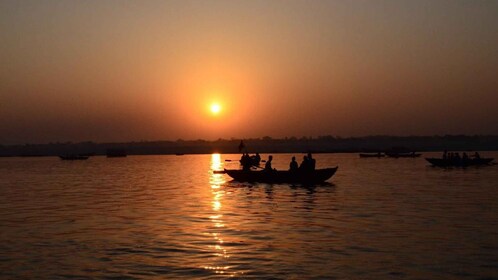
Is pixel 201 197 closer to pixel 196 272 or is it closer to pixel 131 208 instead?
pixel 131 208

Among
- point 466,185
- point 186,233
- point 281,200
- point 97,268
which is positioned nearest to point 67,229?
point 186,233

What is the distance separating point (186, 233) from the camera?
2111 cm

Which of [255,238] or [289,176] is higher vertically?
[289,176]

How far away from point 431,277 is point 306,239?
622 cm

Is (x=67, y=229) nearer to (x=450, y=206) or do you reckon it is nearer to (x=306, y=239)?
(x=306, y=239)

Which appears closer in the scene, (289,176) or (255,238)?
(255,238)

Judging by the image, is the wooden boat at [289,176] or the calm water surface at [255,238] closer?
the calm water surface at [255,238]

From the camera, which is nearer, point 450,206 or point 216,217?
point 216,217

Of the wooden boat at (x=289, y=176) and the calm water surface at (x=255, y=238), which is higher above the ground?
the wooden boat at (x=289, y=176)

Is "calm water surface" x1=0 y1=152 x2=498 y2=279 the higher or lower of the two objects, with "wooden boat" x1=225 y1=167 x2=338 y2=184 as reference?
lower

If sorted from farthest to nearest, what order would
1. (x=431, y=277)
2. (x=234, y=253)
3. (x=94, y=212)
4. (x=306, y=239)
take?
(x=94, y=212) → (x=306, y=239) → (x=234, y=253) → (x=431, y=277)

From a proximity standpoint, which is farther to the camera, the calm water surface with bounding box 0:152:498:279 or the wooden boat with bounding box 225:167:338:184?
the wooden boat with bounding box 225:167:338:184

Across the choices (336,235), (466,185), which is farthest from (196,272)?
(466,185)

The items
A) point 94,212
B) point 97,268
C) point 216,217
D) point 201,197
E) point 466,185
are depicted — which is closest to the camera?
point 97,268
